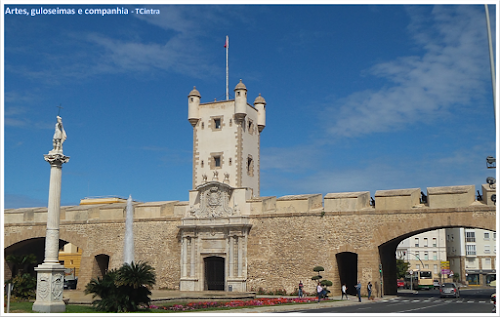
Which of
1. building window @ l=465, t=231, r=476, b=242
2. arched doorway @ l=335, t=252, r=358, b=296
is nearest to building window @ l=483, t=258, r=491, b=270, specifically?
building window @ l=465, t=231, r=476, b=242

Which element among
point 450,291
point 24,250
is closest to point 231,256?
point 450,291

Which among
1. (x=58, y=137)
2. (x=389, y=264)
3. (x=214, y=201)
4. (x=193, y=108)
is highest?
(x=193, y=108)

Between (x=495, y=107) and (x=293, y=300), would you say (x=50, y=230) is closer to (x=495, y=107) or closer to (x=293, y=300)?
(x=293, y=300)

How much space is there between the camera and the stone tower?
38.9 meters

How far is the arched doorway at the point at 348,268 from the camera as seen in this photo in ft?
117

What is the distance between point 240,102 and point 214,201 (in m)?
7.24

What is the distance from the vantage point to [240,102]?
39281 millimetres

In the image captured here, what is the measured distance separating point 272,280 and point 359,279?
5803mm

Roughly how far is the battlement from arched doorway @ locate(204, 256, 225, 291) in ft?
11.9

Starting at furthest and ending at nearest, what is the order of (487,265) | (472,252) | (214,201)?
(472,252) < (487,265) < (214,201)

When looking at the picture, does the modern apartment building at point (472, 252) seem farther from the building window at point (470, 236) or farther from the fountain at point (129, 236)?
the fountain at point (129, 236)

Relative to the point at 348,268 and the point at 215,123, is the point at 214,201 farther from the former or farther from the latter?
the point at 348,268

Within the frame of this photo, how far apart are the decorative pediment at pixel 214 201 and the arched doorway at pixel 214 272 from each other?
10.3ft

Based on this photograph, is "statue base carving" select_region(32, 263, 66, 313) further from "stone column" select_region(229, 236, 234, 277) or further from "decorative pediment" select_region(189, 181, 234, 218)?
"decorative pediment" select_region(189, 181, 234, 218)
